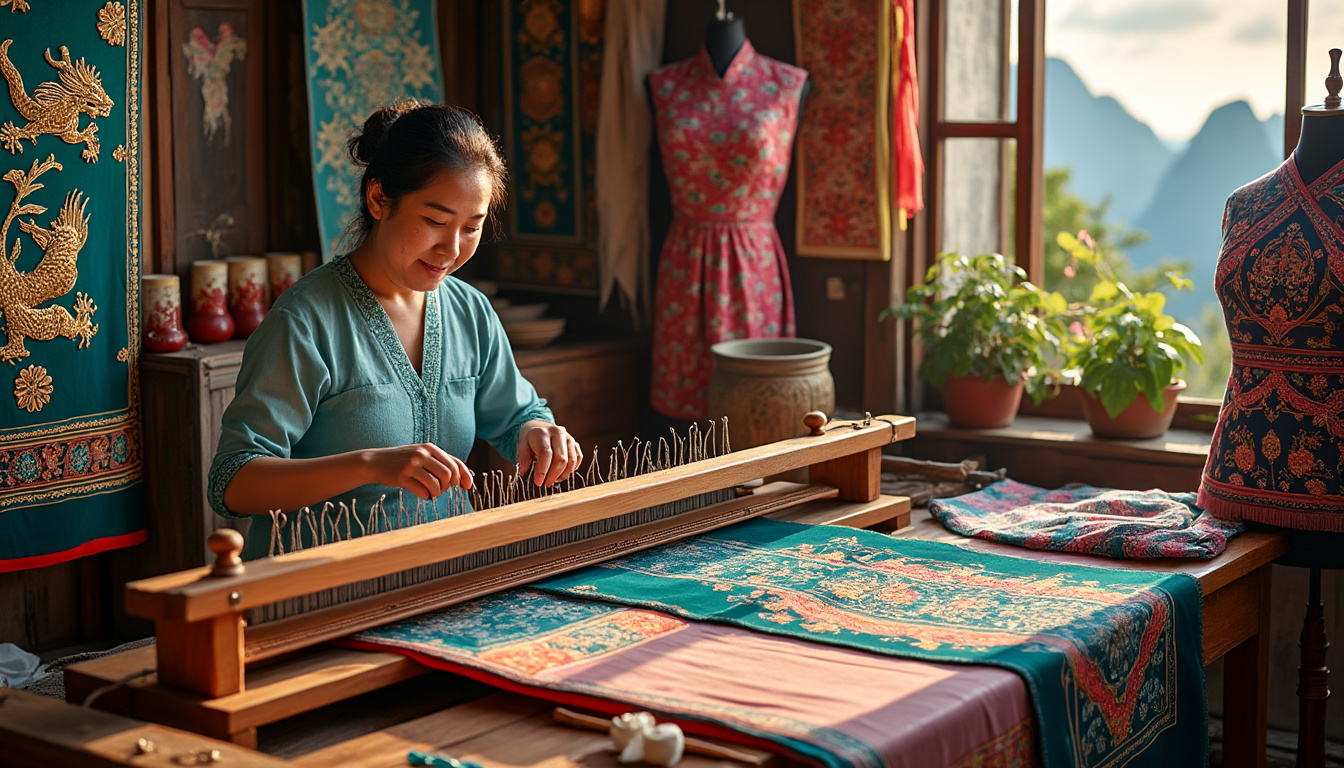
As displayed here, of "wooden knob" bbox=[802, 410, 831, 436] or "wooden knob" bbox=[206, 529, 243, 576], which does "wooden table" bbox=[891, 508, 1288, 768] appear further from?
"wooden knob" bbox=[206, 529, 243, 576]

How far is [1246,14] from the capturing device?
16.0 metres

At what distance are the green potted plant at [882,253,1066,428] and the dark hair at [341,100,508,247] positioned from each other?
2001 millimetres

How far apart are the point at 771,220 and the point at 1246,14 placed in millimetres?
13732

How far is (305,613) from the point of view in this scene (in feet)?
6.19

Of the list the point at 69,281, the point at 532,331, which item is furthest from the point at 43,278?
the point at 532,331

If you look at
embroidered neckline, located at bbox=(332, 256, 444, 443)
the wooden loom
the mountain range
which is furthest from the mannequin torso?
the mountain range

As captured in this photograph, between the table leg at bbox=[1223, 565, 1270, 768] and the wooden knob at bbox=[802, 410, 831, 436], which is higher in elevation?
the wooden knob at bbox=[802, 410, 831, 436]

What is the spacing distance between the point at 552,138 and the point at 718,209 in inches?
35.5

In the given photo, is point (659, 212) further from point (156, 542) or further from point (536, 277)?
point (156, 542)

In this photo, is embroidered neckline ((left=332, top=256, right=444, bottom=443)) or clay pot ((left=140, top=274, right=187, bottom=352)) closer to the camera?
embroidered neckline ((left=332, top=256, right=444, bottom=443))

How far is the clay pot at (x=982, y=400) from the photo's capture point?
4.07 m

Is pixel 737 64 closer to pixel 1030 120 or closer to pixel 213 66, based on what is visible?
pixel 1030 120

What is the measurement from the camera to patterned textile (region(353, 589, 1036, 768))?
160 centimetres

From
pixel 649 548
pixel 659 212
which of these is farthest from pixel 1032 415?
pixel 649 548
